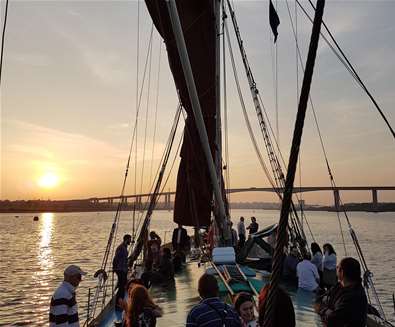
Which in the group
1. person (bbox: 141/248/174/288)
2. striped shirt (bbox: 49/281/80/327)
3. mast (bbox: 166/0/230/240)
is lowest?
person (bbox: 141/248/174/288)

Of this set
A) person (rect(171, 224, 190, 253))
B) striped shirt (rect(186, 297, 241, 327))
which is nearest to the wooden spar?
striped shirt (rect(186, 297, 241, 327))

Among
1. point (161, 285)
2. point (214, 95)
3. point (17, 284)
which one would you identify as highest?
point (214, 95)

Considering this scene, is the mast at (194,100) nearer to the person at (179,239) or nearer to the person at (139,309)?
the person at (139,309)

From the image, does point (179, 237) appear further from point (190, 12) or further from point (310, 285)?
point (190, 12)

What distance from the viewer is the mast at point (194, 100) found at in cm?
617

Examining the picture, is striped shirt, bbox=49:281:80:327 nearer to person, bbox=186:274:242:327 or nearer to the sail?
person, bbox=186:274:242:327

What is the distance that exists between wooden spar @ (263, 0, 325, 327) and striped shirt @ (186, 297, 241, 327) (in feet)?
6.27

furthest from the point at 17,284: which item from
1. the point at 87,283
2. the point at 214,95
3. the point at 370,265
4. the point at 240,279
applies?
the point at 370,265

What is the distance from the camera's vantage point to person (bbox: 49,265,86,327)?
557 cm

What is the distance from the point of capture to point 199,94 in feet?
43.5

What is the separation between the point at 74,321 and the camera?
19.0 feet

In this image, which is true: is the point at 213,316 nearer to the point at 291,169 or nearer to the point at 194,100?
the point at 291,169

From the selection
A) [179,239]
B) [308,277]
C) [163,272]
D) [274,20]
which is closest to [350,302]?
[308,277]

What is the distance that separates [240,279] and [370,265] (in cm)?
2689
